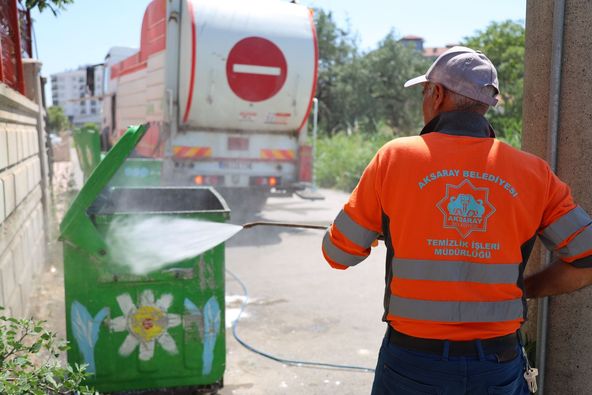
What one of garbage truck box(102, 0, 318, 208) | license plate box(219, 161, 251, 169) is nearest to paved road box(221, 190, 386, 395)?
license plate box(219, 161, 251, 169)

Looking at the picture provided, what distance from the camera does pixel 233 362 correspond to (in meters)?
4.20

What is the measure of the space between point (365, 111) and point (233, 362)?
2381 cm

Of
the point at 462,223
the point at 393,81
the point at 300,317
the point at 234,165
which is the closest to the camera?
the point at 462,223

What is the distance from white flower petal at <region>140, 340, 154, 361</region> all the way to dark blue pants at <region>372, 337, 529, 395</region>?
73.1 inches

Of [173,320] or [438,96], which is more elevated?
[438,96]

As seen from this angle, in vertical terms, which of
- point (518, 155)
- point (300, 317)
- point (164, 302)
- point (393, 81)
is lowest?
point (300, 317)

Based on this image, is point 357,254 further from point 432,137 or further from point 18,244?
point 18,244

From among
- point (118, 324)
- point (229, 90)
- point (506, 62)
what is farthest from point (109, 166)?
point (506, 62)

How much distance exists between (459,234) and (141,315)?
2154 mm

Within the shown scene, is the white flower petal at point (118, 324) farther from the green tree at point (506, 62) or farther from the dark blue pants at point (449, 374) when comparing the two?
the green tree at point (506, 62)

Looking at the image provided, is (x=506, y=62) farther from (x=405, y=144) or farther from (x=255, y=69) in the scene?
(x=405, y=144)

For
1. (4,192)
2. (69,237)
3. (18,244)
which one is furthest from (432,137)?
(18,244)

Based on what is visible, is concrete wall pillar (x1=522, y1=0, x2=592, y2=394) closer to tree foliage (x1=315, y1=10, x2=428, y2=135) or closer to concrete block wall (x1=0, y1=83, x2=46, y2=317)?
concrete block wall (x1=0, y1=83, x2=46, y2=317)

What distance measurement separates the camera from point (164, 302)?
3340mm
